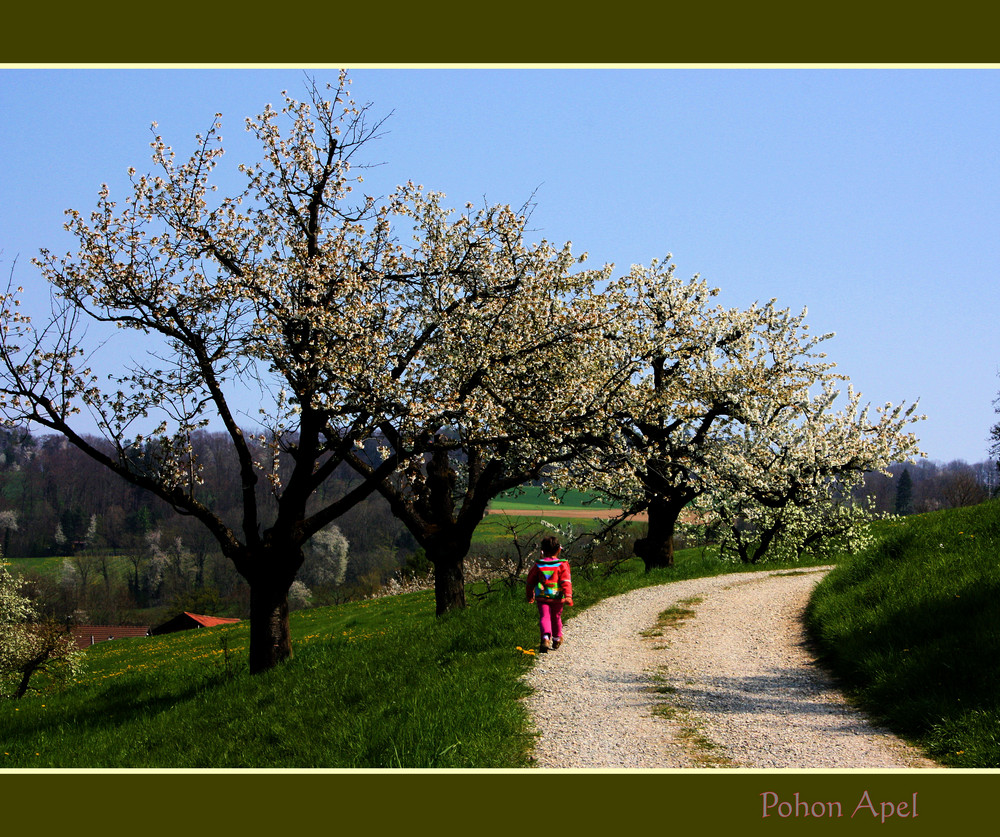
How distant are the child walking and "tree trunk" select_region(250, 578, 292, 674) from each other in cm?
710

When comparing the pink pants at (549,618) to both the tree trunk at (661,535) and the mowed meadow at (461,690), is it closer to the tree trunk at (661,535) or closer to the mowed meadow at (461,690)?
the mowed meadow at (461,690)

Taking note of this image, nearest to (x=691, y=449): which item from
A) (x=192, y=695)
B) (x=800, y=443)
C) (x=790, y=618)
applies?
(x=800, y=443)

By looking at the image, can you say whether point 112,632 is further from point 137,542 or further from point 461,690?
point 461,690

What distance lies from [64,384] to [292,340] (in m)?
4.70

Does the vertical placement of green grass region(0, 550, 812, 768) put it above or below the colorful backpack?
below

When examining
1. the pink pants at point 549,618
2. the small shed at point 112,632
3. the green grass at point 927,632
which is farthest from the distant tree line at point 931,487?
the small shed at point 112,632

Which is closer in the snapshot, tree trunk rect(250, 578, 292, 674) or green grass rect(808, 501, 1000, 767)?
green grass rect(808, 501, 1000, 767)

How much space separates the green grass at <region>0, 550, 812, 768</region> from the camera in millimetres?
8586

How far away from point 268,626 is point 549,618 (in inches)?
295

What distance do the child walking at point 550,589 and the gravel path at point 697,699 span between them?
1.22 ft

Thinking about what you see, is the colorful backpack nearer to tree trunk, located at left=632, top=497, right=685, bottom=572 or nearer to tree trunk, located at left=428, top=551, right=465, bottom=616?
tree trunk, located at left=428, top=551, right=465, bottom=616

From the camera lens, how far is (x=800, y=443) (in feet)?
85.4

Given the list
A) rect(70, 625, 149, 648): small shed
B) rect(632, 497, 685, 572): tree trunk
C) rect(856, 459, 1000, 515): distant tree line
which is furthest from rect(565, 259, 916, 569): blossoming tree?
rect(70, 625, 149, 648): small shed

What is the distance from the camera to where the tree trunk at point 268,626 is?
17047 millimetres
